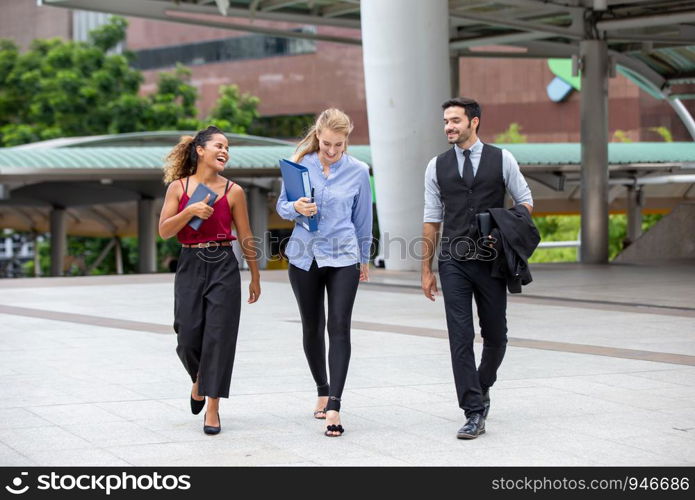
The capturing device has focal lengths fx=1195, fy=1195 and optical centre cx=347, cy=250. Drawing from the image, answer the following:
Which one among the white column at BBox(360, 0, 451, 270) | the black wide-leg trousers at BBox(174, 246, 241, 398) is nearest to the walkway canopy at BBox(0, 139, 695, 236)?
the white column at BBox(360, 0, 451, 270)

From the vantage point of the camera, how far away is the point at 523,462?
5824mm

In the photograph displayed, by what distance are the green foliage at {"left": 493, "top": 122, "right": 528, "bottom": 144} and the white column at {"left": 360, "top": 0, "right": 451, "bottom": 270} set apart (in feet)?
134

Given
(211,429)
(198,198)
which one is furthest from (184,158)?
(211,429)

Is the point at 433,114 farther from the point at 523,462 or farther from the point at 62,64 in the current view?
the point at 62,64

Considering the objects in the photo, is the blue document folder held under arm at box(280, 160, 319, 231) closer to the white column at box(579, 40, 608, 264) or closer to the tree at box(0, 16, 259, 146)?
the white column at box(579, 40, 608, 264)

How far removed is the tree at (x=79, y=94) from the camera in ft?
162

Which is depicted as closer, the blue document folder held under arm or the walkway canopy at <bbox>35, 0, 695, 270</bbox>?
the blue document folder held under arm

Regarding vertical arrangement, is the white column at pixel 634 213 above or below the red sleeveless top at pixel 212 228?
below

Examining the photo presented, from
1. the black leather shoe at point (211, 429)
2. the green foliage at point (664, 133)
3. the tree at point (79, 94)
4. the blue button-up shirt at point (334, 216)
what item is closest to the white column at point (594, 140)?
the blue button-up shirt at point (334, 216)

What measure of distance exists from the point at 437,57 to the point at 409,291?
485 centimetres

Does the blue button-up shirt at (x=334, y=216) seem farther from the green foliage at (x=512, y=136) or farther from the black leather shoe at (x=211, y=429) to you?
the green foliage at (x=512, y=136)

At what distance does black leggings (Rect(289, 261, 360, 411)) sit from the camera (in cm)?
691

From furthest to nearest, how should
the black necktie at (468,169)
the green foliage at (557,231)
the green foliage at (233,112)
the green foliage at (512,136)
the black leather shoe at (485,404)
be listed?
1. the green foliage at (557,231)
2. the green foliage at (512,136)
3. the green foliage at (233,112)
4. the black necktie at (468,169)
5. the black leather shoe at (485,404)

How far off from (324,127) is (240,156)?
28901mm
